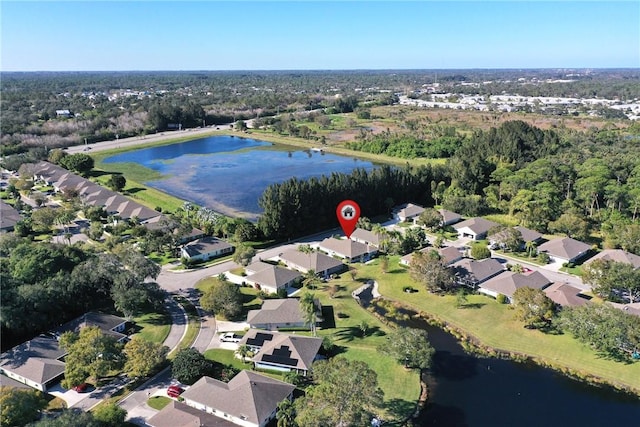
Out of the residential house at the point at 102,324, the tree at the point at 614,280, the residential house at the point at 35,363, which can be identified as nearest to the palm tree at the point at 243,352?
the residential house at the point at 102,324

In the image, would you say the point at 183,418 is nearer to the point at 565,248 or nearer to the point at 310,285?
the point at 310,285

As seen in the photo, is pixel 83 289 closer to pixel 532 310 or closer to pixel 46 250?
pixel 46 250

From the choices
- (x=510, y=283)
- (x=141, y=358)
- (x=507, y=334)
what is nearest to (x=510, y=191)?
(x=510, y=283)

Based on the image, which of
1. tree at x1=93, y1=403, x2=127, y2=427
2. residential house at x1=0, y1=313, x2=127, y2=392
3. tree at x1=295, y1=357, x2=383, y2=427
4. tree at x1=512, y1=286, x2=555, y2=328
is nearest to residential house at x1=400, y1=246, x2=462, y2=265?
tree at x1=512, y1=286, x2=555, y2=328

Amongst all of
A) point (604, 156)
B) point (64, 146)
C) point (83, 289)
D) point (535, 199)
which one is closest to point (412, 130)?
point (604, 156)

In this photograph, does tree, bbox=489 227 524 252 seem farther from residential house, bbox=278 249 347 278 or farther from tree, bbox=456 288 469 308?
residential house, bbox=278 249 347 278
